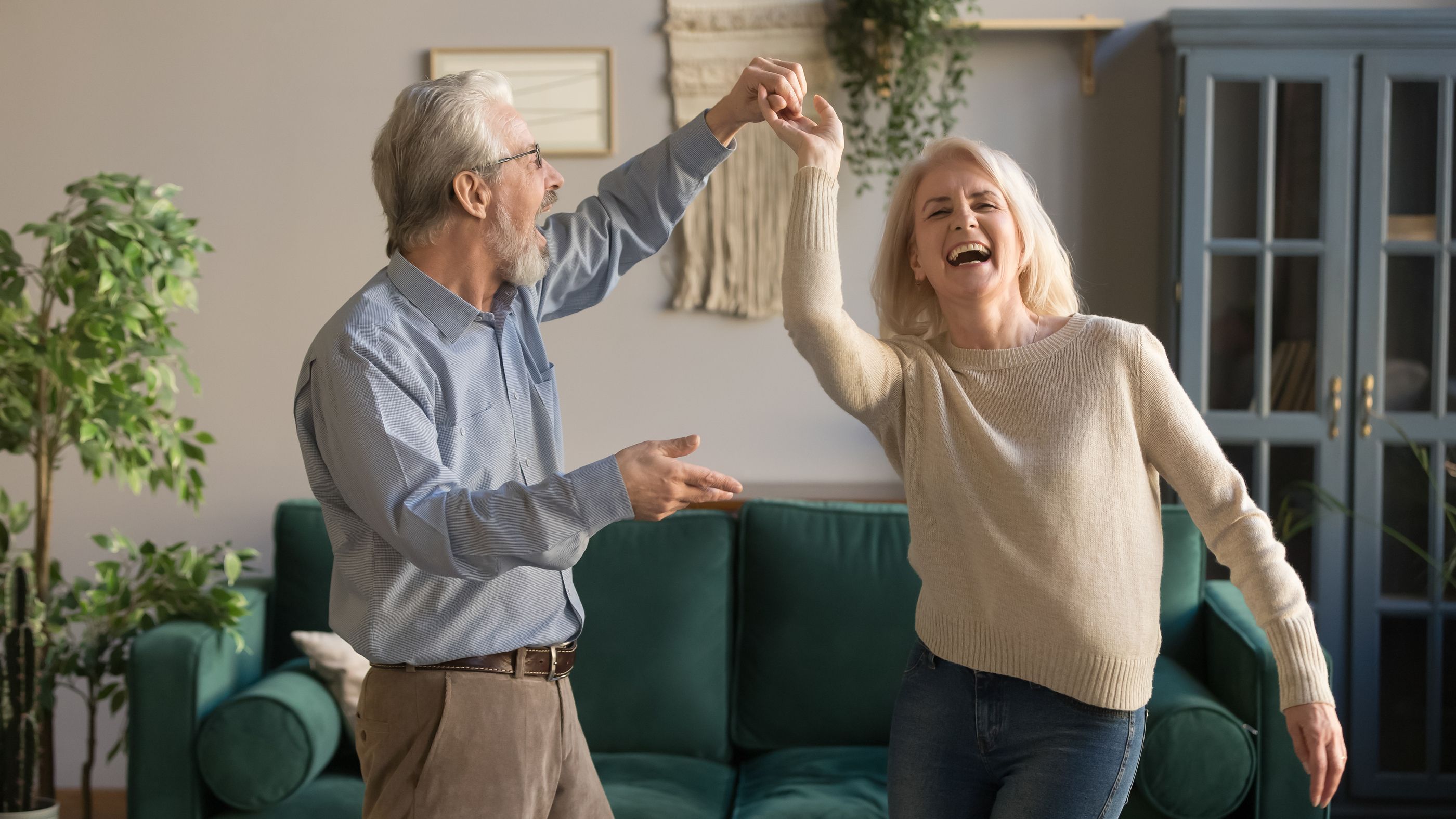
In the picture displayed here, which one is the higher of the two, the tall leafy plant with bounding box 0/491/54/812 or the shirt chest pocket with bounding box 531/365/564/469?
the shirt chest pocket with bounding box 531/365/564/469

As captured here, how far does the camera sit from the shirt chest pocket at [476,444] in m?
1.32

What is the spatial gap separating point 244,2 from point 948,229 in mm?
2458

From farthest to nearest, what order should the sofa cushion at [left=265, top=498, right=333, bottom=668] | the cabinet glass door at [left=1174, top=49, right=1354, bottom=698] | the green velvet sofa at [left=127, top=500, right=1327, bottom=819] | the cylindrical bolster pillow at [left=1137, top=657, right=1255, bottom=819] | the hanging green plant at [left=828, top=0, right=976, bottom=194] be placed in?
the hanging green plant at [left=828, top=0, right=976, bottom=194] < the cabinet glass door at [left=1174, top=49, right=1354, bottom=698] < the sofa cushion at [left=265, top=498, right=333, bottom=668] < the green velvet sofa at [left=127, top=500, right=1327, bottom=819] < the cylindrical bolster pillow at [left=1137, top=657, right=1255, bottom=819]

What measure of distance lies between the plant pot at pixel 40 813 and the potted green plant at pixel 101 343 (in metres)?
0.05

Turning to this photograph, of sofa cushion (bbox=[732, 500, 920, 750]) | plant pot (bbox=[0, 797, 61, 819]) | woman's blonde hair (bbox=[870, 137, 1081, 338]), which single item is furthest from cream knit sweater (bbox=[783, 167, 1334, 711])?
plant pot (bbox=[0, 797, 61, 819])

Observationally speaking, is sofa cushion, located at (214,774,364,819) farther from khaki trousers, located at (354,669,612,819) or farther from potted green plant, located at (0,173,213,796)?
khaki trousers, located at (354,669,612,819)

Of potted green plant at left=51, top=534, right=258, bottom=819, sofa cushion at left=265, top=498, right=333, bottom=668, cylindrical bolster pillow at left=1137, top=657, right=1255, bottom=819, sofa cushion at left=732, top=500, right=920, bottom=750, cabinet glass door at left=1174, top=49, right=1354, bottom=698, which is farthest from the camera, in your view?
cabinet glass door at left=1174, top=49, right=1354, bottom=698

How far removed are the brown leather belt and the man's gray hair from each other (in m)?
0.50

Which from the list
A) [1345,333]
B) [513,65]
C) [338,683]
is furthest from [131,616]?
[1345,333]

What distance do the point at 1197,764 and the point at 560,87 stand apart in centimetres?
221

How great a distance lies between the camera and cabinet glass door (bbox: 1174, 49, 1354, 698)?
9.06 feet

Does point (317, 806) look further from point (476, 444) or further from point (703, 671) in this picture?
point (476, 444)

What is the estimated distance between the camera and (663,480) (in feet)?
3.76

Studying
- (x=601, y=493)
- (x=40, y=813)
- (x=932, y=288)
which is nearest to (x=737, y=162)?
(x=932, y=288)
